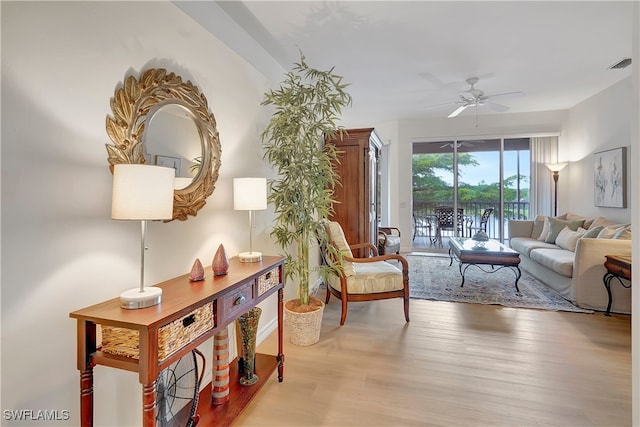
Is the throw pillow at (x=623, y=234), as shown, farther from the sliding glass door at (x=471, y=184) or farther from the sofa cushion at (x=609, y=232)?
the sliding glass door at (x=471, y=184)

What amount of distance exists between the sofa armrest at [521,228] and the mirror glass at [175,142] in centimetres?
552

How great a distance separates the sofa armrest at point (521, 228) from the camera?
5.20 m

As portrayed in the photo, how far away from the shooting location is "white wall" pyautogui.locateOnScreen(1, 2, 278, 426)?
3.25 ft

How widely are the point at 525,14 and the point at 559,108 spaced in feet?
13.1

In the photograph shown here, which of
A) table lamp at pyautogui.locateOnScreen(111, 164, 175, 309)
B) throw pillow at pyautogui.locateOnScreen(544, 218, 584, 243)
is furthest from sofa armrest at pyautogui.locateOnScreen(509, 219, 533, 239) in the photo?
table lamp at pyautogui.locateOnScreen(111, 164, 175, 309)

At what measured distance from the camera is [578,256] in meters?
3.14

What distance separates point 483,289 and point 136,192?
159 inches

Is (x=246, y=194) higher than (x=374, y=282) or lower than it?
higher

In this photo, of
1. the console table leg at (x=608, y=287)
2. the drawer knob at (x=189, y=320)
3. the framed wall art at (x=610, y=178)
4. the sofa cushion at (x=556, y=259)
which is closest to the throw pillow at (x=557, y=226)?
the framed wall art at (x=610, y=178)

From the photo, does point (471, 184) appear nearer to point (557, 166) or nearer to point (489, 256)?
point (557, 166)

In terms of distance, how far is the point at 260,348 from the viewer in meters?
2.49

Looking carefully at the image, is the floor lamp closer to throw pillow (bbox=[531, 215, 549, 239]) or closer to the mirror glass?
throw pillow (bbox=[531, 215, 549, 239])

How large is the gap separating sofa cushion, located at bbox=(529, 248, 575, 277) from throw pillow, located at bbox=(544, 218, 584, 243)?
1.97 feet

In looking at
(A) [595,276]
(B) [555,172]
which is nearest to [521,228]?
(B) [555,172]
